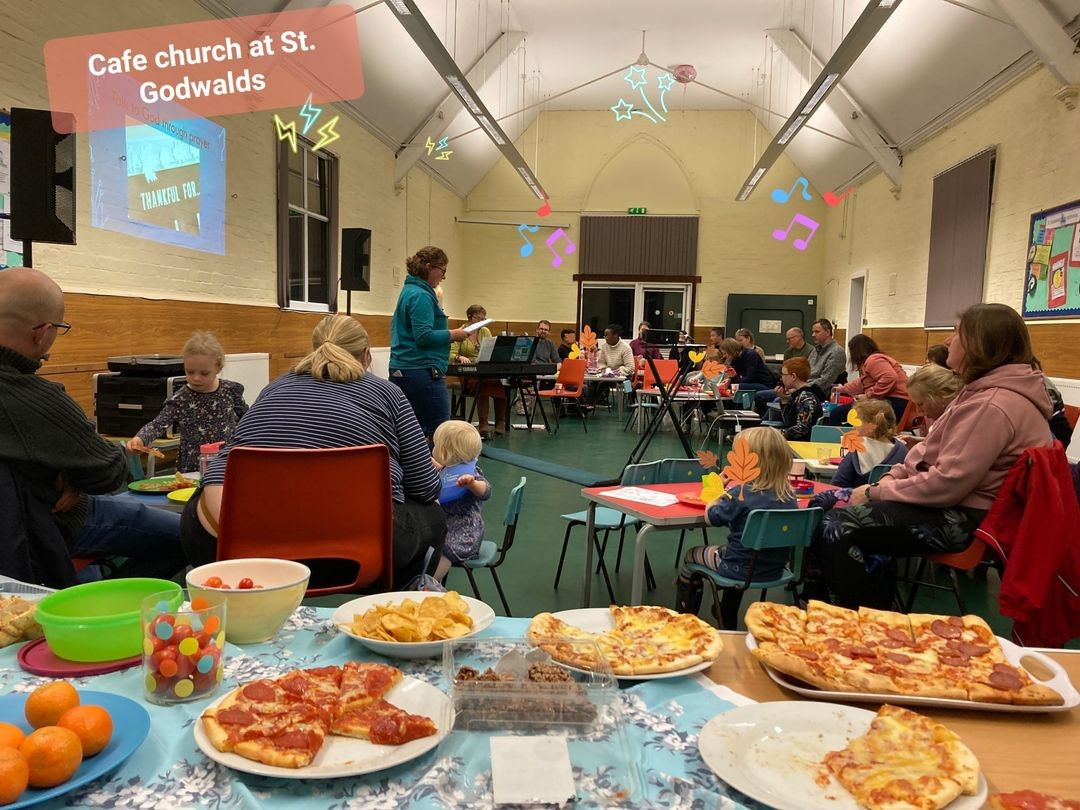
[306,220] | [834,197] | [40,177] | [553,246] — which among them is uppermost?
[834,197]

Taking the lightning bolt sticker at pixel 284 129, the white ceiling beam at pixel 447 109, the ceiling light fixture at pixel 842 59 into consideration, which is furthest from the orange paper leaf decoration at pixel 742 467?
the white ceiling beam at pixel 447 109

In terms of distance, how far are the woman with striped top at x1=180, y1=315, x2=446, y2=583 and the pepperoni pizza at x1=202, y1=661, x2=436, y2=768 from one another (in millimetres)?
1034

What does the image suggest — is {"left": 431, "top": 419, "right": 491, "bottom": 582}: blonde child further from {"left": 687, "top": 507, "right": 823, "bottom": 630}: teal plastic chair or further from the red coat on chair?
the red coat on chair

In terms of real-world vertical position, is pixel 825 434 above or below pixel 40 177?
below

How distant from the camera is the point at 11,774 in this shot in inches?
29.7

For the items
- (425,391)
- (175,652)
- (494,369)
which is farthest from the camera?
(494,369)

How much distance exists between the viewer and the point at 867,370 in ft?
22.0

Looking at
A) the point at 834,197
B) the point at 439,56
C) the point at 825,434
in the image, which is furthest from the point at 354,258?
the point at 834,197

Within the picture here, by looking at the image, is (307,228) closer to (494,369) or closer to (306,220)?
(306,220)

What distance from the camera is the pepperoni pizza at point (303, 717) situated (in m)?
0.87

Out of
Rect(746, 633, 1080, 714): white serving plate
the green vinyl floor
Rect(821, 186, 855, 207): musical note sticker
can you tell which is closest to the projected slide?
the green vinyl floor

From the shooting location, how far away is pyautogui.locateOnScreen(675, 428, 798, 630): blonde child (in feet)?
8.91

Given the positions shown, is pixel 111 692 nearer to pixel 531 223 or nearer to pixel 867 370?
pixel 867 370

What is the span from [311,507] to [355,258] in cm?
619
